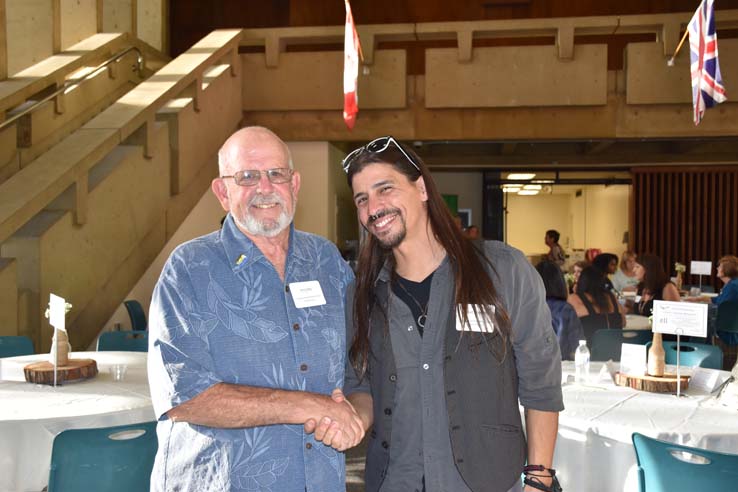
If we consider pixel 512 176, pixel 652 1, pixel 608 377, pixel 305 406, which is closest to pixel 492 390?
pixel 305 406

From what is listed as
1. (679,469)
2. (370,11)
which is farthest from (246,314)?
(370,11)

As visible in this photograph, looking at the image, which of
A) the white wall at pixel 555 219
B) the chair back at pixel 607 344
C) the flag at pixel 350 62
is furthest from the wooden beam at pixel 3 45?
the white wall at pixel 555 219

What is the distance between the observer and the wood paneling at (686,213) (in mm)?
13422

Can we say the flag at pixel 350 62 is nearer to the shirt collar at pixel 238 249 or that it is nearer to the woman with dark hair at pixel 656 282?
the woman with dark hair at pixel 656 282

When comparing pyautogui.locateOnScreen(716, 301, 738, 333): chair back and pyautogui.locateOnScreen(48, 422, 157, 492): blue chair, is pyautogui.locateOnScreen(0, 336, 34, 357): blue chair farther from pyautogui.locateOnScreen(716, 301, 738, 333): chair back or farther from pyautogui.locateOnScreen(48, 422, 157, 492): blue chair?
→ pyautogui.locateOnScreen(716, 301, 738, 333): chair back

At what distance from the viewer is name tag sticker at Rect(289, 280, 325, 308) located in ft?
5.79

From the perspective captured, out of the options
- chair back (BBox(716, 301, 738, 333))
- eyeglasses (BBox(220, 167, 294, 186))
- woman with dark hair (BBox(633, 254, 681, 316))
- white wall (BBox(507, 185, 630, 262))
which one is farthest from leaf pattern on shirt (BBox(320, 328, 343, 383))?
white wall (BBox(507, 185, 630, 262))

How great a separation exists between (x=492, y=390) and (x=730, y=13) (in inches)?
343

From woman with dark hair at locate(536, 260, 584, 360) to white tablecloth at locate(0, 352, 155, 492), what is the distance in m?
2.57

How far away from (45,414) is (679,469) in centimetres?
245

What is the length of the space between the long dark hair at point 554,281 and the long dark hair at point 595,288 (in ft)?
1.85

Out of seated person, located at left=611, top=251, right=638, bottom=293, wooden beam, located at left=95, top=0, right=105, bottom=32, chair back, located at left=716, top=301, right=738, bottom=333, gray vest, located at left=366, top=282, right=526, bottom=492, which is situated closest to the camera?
gray vest, located at left=366, top=282, right=526, bottom=492

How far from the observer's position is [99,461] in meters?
2.26

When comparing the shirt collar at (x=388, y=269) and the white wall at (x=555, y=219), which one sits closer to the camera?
the shirt collar at (x=388, y=269)
